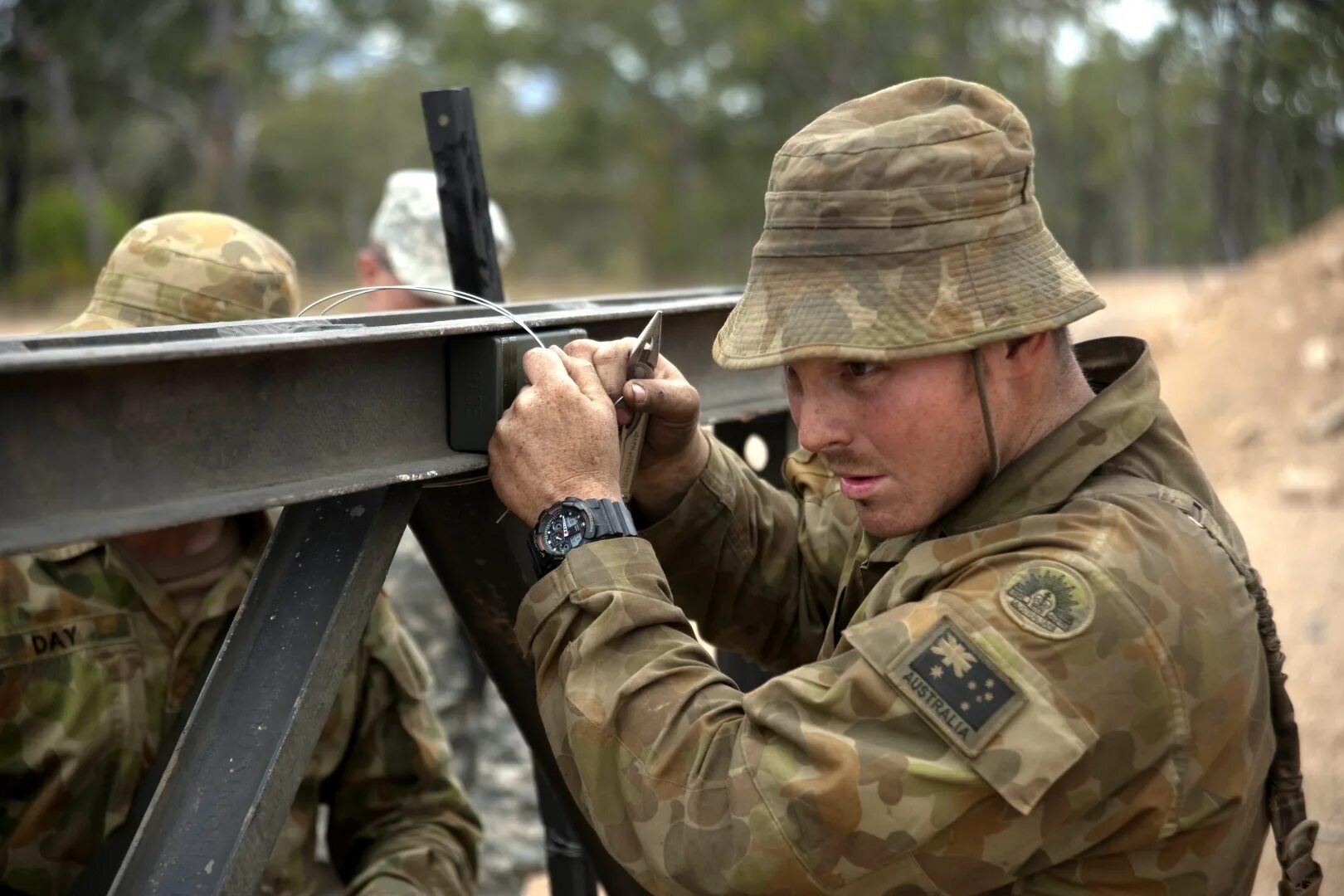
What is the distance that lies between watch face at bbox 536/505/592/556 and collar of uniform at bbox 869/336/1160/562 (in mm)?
565

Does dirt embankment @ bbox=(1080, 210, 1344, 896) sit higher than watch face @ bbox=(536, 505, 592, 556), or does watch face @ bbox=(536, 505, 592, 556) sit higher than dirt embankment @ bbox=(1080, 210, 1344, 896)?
watch face @ bbox=(536, 505, 592, 556)

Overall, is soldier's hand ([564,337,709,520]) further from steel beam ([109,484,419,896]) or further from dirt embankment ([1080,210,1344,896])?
dirt embankment ([1080,210,1344,896])

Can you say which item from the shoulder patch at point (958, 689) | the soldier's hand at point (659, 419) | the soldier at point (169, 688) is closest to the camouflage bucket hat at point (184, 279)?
the soldier at point (169, 688)

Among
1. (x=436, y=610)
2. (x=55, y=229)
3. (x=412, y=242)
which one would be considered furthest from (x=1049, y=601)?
A: (x=55, y=229)

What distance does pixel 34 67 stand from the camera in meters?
31.4

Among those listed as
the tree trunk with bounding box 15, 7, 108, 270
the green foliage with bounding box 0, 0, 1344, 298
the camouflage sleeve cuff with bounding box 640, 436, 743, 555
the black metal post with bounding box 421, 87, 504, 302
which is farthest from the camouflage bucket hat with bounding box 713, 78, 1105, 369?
the green foliage with bounding box 0, 0, 1344, 298

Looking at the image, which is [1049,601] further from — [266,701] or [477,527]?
[266,701]

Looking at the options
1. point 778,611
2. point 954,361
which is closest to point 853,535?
point 778,611

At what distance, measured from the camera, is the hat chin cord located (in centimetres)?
212

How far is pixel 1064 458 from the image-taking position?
2.20 meters

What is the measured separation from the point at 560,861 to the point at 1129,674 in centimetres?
220

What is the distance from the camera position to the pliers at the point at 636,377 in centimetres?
239

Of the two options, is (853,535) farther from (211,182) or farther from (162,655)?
(211,182)

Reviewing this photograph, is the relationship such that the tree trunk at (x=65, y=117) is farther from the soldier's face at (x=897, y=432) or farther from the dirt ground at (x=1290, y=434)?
the soldier's face at (x=897, y=432)
